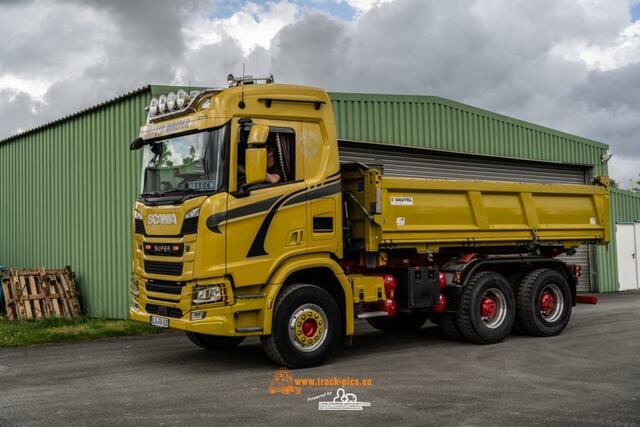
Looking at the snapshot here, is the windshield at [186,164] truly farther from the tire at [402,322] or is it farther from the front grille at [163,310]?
the tire at [402,322]

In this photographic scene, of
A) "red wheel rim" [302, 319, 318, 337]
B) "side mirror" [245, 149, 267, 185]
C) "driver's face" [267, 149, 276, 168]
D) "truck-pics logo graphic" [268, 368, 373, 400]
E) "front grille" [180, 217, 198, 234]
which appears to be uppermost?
"driver's face" [267, 149, 276, 168]

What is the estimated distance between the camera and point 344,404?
702cm

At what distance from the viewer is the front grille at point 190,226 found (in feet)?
27.0

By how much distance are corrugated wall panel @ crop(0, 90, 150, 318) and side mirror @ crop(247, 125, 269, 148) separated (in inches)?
256

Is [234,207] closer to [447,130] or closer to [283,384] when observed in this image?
[283,384]

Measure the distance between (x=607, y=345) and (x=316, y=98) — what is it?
5740 mm

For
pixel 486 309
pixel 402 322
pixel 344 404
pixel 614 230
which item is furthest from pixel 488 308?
pixel 614 230

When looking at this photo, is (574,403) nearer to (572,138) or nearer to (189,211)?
(189,211)

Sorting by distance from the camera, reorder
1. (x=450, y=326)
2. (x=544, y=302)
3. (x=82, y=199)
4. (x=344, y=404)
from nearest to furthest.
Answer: (x=344, y=404)
(x=450, y=326)
(x=544, y=302)
(x=82, y=199)

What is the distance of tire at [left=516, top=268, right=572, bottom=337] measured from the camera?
11.4 metres

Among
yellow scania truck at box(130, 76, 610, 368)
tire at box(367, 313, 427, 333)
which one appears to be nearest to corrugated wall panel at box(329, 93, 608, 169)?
tire at box(367, 313, 427, 333)

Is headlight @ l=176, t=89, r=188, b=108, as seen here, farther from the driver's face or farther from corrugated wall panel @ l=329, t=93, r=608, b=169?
corrugated wall panel @ l=329, t=93, r=608, b=169

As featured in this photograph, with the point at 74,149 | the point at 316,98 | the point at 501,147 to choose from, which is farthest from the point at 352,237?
the point at 501,147

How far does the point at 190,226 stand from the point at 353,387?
2.64 metres
